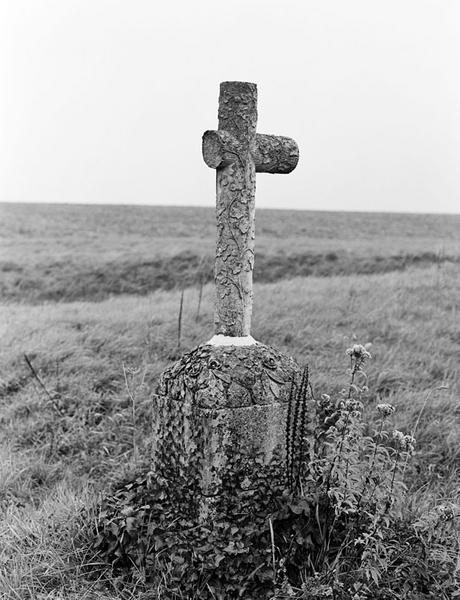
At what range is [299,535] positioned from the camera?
3066 mm

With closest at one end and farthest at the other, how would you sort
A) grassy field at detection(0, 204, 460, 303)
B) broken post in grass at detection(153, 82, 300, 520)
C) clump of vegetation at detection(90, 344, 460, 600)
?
clump of vegetation at detection(90, 344, 460, 600) < broken post in grass at detection(153, 82, 300, 520) < grassy field at detection(0, 204, 460, 303)

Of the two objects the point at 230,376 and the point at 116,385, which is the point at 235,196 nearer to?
the point at 230,376

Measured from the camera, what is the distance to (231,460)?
3057mm

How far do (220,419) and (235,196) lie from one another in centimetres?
114

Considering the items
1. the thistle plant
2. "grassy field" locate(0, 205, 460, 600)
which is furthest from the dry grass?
the thistle plant

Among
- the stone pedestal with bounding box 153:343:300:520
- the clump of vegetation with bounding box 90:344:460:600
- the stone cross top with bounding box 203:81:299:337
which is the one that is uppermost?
the stone cross top with bounding box 203:81:299:337

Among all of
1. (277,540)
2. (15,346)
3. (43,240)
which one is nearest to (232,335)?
(277,540)

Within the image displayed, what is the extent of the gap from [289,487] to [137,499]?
0.89m

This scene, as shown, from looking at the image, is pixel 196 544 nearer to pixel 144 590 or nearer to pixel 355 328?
pixel 144 590

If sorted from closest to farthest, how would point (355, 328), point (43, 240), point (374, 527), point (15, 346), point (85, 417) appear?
point (374, 527)
point (85, 417)
point (15, 346)
point (355, 328)
point (43, 240)

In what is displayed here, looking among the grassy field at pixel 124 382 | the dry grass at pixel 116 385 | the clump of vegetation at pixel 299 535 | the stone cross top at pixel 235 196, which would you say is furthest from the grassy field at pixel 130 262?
the clump of vegetation at pixel 299 535

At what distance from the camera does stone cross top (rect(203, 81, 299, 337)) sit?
329 centimetres

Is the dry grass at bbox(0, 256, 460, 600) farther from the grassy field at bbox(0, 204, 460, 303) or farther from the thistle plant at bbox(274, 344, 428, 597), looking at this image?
the grassy field at bbox(0, 204, 460, 303)

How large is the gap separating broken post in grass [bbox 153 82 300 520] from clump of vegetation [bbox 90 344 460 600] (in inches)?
2.8
